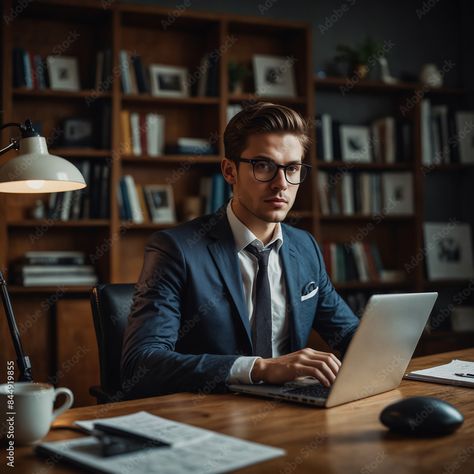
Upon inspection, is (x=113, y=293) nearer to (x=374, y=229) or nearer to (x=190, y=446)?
(x=190, y=446)

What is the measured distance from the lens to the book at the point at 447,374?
1.60 metres

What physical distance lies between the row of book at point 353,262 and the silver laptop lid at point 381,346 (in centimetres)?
265

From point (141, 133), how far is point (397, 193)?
5.53 ft

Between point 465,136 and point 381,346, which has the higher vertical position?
point 465,136

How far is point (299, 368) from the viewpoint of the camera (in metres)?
1.46

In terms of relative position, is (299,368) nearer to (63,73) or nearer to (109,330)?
(109,330)

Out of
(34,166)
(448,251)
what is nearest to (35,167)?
(34,166)

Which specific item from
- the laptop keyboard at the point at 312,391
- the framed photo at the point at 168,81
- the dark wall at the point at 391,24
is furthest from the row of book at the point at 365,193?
the laptop keyboard at the point at 312,391

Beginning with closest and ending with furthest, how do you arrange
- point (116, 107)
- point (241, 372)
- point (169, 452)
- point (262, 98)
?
point (169, 452)
point (241, 372)
point (116, 107)
point (262, 98)

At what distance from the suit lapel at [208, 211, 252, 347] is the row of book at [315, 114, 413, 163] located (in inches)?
93.1

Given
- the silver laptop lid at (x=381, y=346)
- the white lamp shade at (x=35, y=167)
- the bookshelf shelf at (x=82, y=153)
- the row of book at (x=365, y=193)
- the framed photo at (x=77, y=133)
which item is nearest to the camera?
the silver laptop lid at (x=381, y=346)

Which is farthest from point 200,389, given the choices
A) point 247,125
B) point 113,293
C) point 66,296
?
point 66,296

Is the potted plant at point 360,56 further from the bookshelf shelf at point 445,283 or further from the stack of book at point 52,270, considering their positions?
the stack of book at point 52,270

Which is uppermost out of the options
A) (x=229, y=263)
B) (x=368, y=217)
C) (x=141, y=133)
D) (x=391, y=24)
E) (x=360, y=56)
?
(x=391, y=24)
